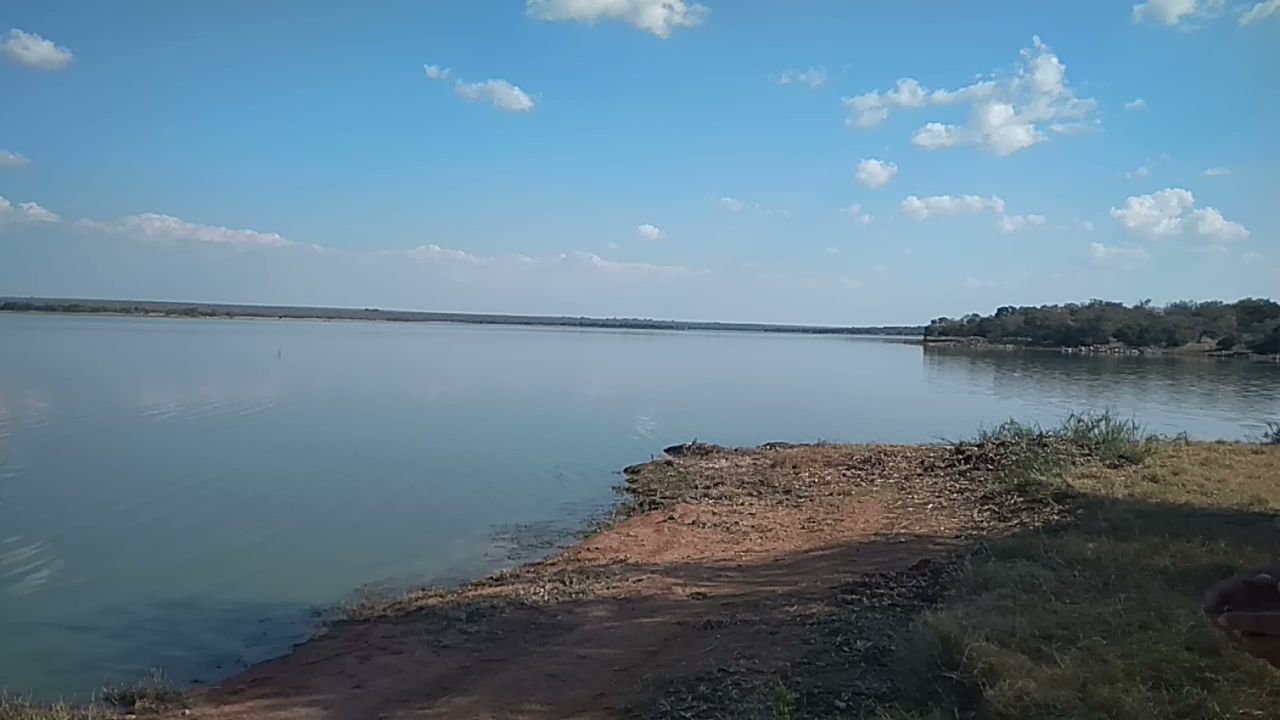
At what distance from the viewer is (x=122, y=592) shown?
10.2 metres

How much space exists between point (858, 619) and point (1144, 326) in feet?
278

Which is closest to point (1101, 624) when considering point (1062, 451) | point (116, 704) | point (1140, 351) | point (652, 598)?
point (652, 598)

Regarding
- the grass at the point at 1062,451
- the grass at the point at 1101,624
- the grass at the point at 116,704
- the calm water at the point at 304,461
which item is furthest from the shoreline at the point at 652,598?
the calm water at the point at 304,461

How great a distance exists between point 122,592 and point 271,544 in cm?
230

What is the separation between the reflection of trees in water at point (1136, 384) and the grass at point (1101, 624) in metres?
21.1

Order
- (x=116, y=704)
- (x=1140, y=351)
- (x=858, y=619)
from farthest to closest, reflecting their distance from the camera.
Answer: (x=1140, y=351), (x=116, y=704), (x=858, y=619)

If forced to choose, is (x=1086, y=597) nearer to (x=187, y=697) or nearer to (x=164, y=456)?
(x=187, y=697)

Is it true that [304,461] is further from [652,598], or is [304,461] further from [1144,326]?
[1144,326]

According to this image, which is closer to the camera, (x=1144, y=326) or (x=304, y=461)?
(x=304, y=461)

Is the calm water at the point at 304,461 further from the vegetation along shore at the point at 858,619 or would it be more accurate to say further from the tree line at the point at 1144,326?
the tree line at the point at 1144,326

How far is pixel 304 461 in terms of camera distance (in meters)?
18.7

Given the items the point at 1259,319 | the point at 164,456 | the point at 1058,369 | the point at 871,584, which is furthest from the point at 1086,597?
the point at 1259,319

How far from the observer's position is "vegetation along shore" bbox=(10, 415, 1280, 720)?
4758 mm

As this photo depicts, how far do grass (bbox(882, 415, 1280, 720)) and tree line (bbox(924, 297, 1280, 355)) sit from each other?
68.1 m
